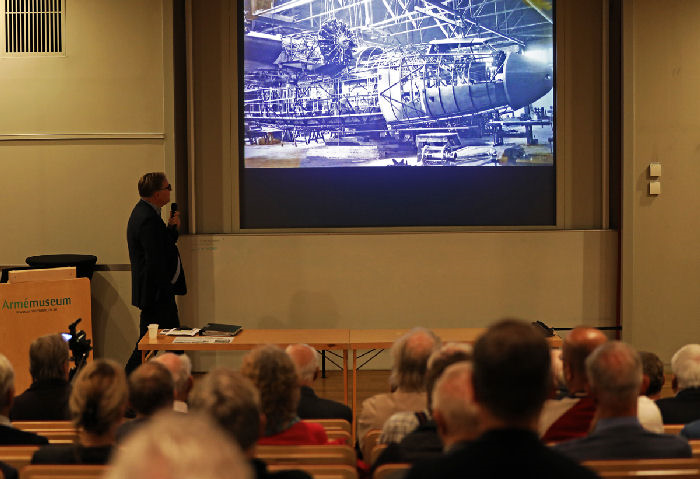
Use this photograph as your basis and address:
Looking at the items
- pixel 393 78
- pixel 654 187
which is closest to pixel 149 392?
pixel 393 78

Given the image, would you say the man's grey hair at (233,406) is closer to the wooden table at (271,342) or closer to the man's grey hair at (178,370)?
the man's grey hair at (178,370)

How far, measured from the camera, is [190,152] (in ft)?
24.4

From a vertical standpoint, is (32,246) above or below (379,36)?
below

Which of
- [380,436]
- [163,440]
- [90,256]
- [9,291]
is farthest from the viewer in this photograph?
[90,256]

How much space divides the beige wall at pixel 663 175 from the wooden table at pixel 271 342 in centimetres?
304

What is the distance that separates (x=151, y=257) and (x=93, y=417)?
346cm

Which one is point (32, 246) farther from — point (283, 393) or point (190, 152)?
point (283, 393)

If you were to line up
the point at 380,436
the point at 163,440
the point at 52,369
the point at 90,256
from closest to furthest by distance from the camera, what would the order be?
the point at 163,440, the point at 380,436, the point at 52,369, the point at 90,256

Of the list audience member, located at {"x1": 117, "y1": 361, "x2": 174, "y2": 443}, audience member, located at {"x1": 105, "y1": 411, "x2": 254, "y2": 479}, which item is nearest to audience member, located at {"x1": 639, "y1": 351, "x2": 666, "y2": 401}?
audience member, located at {"x1": 117, "y1": 361, "x2": 174, "y2": 443}

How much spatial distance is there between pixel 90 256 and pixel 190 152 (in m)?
1.24

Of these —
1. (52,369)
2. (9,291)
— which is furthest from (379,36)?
(52,369)

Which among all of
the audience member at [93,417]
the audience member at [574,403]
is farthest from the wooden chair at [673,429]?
the audience member at [93,417]

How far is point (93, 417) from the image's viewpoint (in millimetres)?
2686

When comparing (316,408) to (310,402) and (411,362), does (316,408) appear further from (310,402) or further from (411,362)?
(411,362)
